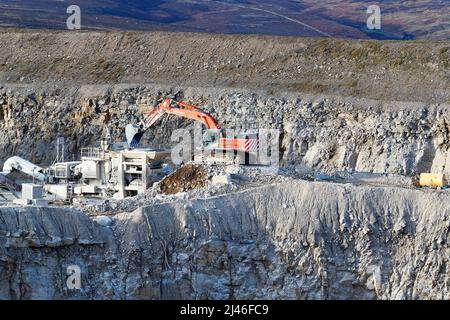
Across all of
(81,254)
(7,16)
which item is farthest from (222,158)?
(7,16)

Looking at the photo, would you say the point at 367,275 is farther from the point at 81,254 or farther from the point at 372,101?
the point at 372,101

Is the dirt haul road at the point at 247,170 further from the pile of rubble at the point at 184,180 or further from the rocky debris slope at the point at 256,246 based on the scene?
the pile of rubble at the point at 184,180

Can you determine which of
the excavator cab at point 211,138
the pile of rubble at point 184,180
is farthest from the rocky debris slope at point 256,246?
the excavator cab at point 211,138

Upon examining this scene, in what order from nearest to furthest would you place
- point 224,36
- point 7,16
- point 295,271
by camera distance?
point 295,271 < point 224,36 < point 7,16

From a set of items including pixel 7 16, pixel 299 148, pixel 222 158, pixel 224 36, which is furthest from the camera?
pixel 7 16

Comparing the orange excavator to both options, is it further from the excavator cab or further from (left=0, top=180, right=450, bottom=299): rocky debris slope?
(left=0, top=180, right=450, bottom=299): rocky debris slope

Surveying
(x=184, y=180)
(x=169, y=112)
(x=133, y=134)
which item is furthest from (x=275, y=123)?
(x=184, y=180)

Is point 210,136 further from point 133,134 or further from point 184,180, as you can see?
point 184,180

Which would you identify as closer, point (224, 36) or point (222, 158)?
point (222, 158)
